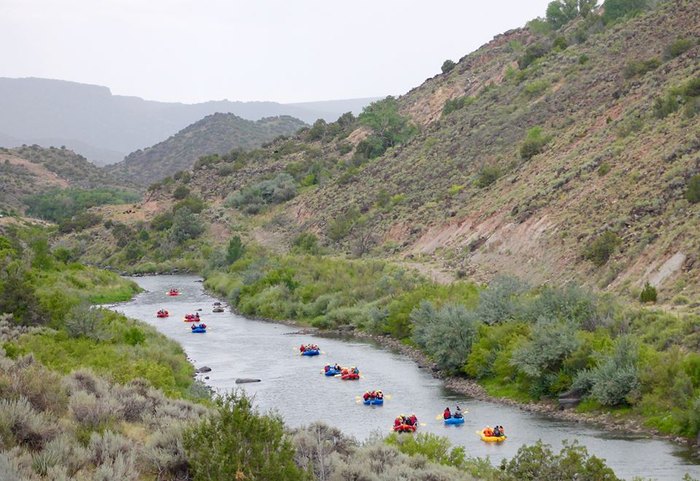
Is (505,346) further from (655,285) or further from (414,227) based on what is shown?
(414,227)

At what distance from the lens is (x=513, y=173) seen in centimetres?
7275

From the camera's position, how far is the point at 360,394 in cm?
3828

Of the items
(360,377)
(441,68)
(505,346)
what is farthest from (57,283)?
(441,68)

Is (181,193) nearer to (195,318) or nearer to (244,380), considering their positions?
(195,318)

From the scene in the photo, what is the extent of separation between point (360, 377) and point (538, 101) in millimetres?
50092

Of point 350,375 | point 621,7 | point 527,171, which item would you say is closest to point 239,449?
point 350,375

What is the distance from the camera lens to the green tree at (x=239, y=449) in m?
13.6

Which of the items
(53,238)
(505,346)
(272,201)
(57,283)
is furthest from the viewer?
(53,238)

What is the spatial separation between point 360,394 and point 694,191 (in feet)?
70.5

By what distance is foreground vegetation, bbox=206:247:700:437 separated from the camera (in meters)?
32.7

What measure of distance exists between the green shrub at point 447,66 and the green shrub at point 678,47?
2309 inches

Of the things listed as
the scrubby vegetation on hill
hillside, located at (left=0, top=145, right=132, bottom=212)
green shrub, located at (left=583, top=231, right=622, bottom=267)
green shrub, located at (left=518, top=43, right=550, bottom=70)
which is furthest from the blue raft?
hillside, located at (left=0, top=145, right=132, bottom=212)

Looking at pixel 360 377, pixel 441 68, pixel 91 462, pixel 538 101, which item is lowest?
pixel 360 377

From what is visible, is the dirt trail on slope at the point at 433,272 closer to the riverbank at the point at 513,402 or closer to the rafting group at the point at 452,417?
the riverbank at the point at 513,402
